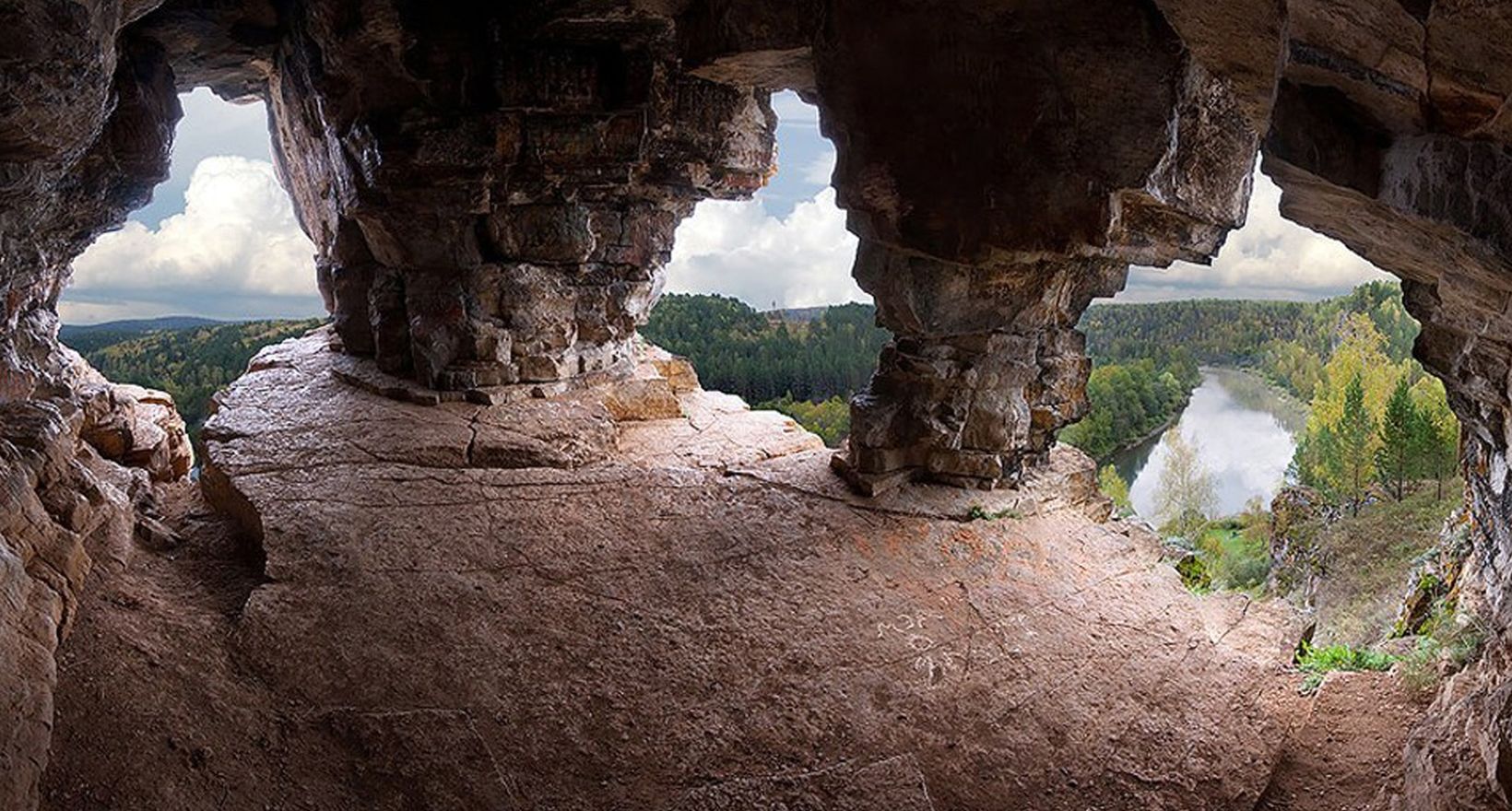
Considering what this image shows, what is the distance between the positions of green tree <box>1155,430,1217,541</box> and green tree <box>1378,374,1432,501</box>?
30.0 ft

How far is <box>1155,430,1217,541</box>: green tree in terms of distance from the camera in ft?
108

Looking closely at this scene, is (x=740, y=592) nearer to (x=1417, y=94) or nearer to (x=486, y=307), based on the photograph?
(x=1417, y=94)

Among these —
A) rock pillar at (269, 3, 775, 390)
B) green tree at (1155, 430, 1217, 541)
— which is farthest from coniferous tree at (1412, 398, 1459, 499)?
rock pillar at (269, 3, 775, 390)

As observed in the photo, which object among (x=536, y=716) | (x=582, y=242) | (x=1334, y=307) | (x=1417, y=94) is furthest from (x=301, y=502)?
(x=1334, y=307)

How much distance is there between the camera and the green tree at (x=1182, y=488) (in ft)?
108

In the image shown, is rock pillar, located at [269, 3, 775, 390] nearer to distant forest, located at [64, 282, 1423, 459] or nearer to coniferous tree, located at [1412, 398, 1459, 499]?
distant forest, located at [64, 282, 1423, 459]

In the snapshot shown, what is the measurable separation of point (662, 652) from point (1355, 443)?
944 inches

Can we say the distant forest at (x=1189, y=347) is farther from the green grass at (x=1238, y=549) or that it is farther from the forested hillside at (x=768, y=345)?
the forested hillside at (x=768, y=345)

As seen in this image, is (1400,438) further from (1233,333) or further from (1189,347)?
(1189,347)

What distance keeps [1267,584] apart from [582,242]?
18346 mm

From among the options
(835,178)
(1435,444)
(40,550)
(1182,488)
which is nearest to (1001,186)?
(835,178)

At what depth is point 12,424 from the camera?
312 inches

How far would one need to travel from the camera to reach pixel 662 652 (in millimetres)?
7852

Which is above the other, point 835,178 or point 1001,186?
point 835,178
